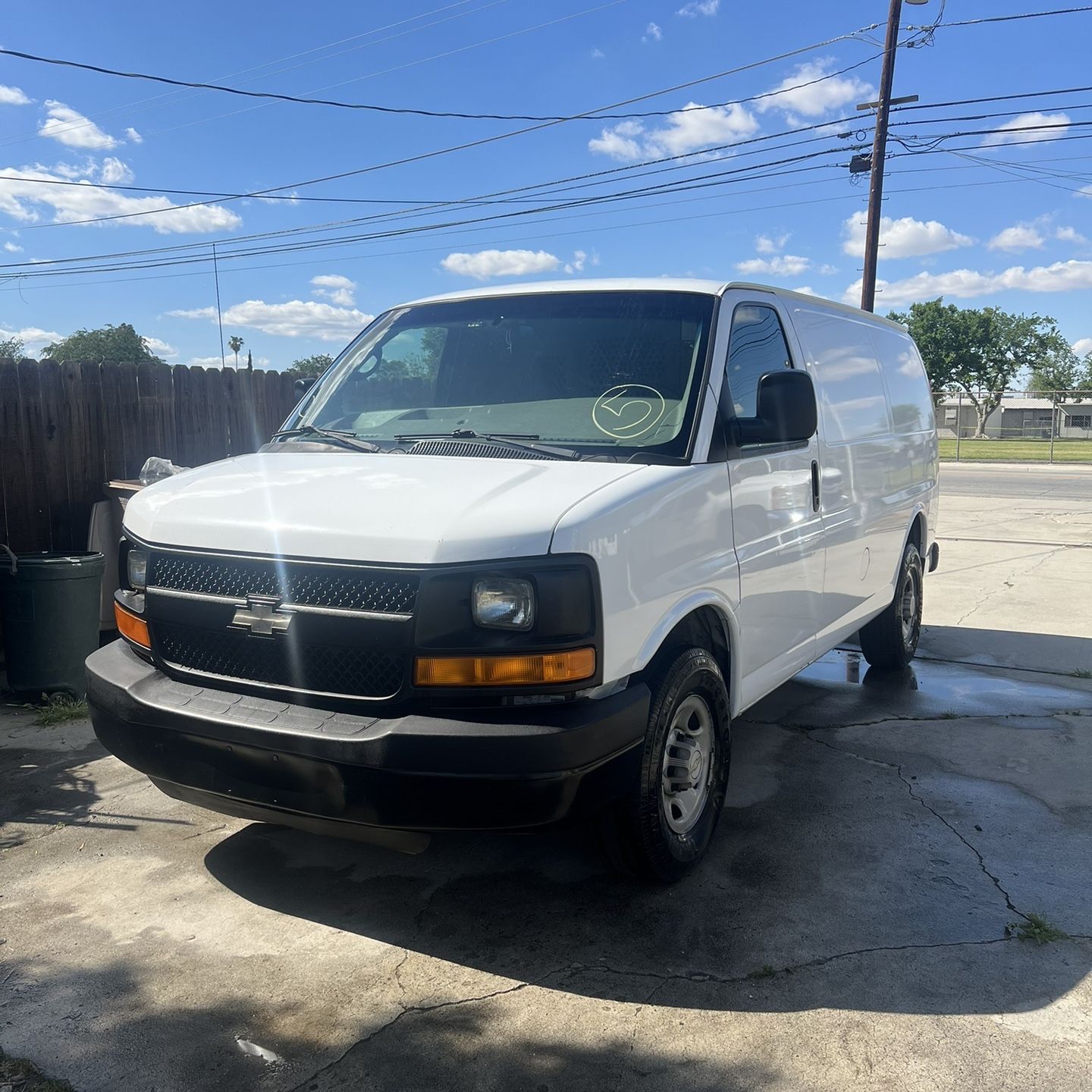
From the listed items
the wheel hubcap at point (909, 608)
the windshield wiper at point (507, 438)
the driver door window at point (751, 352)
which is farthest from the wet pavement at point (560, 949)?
the wheel hubcap at point (909, 608)

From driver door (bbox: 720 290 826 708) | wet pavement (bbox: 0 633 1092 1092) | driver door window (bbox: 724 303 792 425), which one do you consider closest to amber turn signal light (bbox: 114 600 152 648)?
wet pavement (bbox: 0 633 1092 1092)

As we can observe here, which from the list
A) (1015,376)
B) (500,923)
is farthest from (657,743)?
(1015,376)

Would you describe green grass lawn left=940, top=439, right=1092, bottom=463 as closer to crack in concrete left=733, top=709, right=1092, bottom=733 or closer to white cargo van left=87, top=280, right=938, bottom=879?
crack in concrete left=733, top=709, right=1092, bottom=733

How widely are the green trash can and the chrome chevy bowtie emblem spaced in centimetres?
334

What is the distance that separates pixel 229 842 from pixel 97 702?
90 cm

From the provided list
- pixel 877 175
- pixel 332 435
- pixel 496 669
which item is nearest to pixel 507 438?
pixel 332 435

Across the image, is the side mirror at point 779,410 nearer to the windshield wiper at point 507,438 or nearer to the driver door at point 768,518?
the driver door at point 768,518

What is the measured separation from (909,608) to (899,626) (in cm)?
33

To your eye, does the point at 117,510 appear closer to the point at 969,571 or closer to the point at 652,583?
the point at 652,583

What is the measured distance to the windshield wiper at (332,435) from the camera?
3.83 m

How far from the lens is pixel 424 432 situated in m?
3.88

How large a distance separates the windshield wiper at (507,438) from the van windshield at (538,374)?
18 mm

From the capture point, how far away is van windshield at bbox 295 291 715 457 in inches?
144

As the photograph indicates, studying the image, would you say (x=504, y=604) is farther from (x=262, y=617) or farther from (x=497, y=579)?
(x=262, y=617)
